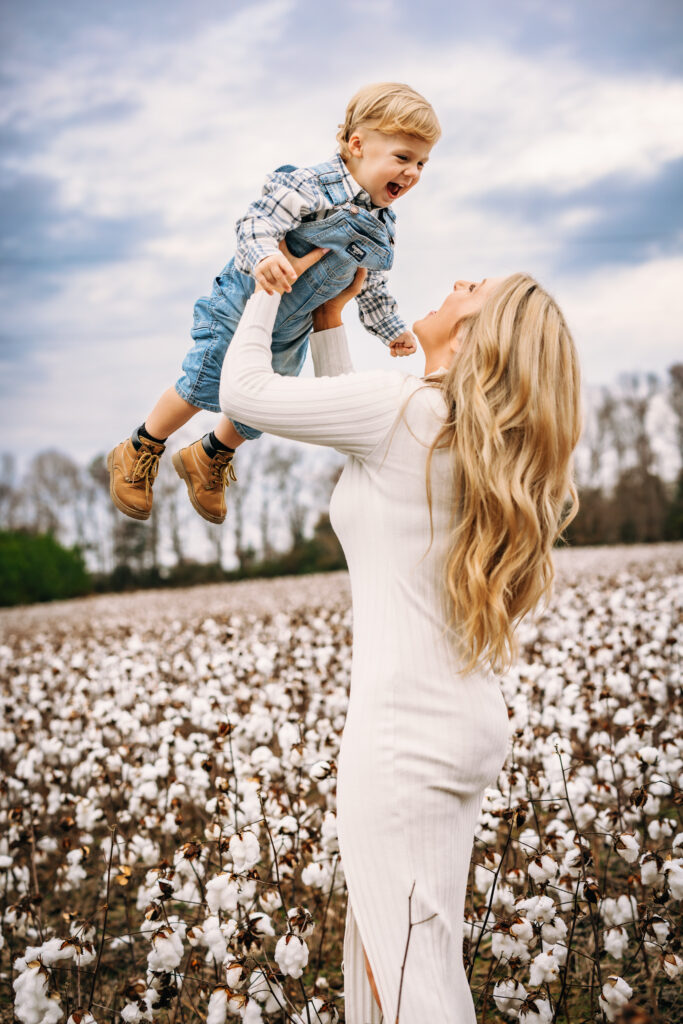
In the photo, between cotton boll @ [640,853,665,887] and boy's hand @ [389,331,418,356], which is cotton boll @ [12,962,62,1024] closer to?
cotton boll @ [640,853,665,887]

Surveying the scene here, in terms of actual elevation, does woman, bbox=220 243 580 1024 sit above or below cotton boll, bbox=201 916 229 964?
above

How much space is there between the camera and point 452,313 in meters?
2.22

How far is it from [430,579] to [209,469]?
1.27m

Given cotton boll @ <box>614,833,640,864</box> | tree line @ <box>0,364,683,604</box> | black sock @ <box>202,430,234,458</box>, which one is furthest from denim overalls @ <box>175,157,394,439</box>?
tree line @ <box>0,364,683,604</box>

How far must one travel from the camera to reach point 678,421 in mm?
38250

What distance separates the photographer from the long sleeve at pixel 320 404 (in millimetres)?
1924

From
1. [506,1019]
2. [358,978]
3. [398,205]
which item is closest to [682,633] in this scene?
[506,1019]

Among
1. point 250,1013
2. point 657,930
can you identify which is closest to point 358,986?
point 250,1013

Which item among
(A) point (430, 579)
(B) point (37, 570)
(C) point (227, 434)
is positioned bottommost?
(A) point (430, 579)

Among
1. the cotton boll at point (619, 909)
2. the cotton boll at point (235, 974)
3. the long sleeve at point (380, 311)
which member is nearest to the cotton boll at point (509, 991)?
the cotton boll at point (619, 909)

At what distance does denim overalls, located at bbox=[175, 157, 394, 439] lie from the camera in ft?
8.78

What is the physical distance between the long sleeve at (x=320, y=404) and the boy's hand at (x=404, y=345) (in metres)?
1.41

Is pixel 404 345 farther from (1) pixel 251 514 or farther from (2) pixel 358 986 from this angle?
(1) pixel 251 514

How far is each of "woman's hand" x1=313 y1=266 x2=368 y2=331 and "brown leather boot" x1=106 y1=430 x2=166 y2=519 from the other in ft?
2.62
